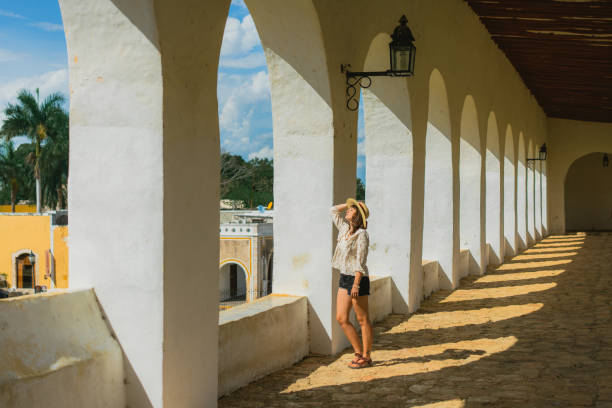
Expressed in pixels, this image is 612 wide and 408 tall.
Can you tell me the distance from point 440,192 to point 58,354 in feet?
27.8

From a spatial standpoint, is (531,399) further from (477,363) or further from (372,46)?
(372,46)

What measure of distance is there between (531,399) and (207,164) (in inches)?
112

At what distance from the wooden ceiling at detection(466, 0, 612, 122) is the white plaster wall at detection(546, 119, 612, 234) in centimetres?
393

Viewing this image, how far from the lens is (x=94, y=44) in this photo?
390 centimetres

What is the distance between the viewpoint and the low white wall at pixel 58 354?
320 cm

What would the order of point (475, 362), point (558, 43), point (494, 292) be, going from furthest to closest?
point (558, 43) → point (494, 292) → point (475, 362)

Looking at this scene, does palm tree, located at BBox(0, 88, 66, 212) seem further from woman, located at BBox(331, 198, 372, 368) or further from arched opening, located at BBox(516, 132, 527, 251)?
woman, located at BBox(331, 198, 372, 368)

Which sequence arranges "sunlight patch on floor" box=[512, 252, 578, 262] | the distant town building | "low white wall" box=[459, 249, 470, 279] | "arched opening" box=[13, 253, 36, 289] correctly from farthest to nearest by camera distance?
"arched opening" box=[13, 253, 36, 289]
the distant town building
"sunlight patch on floor" box=[512, 252, 578, 262]
"low white wall" box=[459, 249, 470, 279]

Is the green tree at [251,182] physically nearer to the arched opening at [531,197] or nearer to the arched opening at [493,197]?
the arched opening at [531,197]

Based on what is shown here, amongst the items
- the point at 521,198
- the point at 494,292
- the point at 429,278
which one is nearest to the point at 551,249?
the point at 521,198

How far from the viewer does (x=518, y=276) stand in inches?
516

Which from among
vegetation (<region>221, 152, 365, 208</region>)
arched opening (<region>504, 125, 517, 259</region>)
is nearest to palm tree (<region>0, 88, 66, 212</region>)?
vegetation (<region>221, 152, 365, 208</region>)

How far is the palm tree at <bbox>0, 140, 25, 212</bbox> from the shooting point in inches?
1877

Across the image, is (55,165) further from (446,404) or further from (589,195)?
(446,404)
